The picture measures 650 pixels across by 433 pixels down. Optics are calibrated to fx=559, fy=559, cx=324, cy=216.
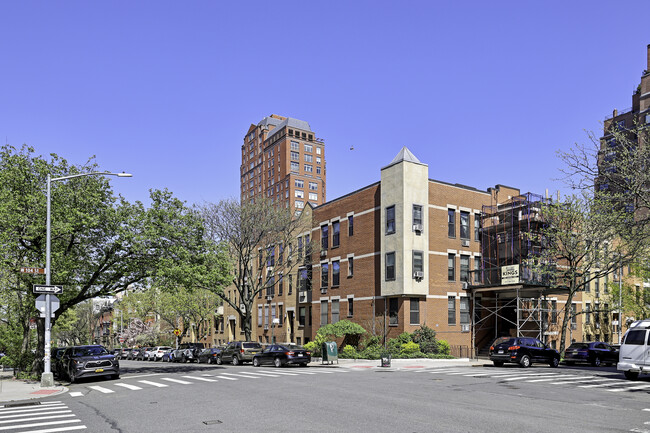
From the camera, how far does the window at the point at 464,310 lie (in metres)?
41.8

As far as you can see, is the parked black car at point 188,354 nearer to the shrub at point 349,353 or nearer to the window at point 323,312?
the window at point 323,312

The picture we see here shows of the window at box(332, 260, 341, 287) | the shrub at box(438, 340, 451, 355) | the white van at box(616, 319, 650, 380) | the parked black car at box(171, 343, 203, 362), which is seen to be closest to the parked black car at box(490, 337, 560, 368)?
the shrub at box(438, 340, 451, 355)

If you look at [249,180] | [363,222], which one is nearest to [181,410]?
[363,222]

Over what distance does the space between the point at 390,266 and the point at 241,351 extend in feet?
39.6

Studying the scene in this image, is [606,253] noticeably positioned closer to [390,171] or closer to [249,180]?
[390,171]

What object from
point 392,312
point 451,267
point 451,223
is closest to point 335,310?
point 392,312

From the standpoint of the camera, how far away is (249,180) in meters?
138

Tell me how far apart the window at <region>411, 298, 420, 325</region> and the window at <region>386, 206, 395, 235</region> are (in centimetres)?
523

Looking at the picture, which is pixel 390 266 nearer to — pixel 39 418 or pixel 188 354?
pixel 188 354

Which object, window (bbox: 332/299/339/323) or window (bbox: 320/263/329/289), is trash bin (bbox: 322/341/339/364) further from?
window (bbox: 320/263/329/289)

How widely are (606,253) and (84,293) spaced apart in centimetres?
3197

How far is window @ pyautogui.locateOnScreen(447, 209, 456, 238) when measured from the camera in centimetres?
4244

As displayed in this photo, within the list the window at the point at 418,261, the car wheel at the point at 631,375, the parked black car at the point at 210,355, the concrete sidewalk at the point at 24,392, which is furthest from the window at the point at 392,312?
the concrete sidewalk at the point at 24,392

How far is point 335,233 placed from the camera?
158 ft
